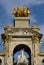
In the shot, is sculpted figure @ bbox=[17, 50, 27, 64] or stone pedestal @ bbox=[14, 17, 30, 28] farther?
stone pedestal @ bbox=[14, 17, 30, 28]

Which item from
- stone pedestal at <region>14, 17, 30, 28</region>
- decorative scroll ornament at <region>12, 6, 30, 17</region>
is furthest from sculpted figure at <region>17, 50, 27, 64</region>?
decorative scroll ornament at <region>12, 6, 30, 17</region>

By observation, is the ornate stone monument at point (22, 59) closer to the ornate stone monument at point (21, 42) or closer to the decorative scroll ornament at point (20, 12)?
the ornate stone monument at point (21, 42)

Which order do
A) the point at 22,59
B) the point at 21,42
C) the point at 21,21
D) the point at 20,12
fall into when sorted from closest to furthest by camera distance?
1. the point at 22,59
2. the point at 21,42
3. the point at 20,12
4. the point at 21,21

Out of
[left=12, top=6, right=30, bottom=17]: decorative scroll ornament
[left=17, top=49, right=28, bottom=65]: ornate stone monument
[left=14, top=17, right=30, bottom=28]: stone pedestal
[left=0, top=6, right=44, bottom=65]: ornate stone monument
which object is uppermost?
[left=12, top=6, right=30, bottom=17]: decorative scroll ornament

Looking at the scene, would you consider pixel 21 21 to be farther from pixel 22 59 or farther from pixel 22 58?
pixel 22 59

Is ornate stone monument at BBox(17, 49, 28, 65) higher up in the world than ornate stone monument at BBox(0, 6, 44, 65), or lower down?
lower down

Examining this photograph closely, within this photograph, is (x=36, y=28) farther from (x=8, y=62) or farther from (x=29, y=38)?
(x=8, y=62)

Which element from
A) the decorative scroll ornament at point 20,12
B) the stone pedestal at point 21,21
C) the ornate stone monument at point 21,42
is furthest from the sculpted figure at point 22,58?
the decorative scroll ornament at point 20,12

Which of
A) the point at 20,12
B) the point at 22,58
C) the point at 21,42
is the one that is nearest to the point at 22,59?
the point at 22,58

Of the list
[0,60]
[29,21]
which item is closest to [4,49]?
[0,60]

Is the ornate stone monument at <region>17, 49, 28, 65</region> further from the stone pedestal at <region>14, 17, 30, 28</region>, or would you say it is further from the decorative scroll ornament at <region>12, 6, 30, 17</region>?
the decorative scroll ornament at <region>12, 6, 30, 17</region>

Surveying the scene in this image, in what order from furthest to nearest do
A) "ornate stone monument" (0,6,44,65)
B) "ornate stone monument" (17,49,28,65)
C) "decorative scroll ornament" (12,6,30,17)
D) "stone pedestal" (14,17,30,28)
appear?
"decorative scroll ornament" (12,6,30,17) → "stone pedestal" (14,17,30,28) → "ornate stone monument" (0,6,44,65) → "ornate stone monument" (17,49,28,65)

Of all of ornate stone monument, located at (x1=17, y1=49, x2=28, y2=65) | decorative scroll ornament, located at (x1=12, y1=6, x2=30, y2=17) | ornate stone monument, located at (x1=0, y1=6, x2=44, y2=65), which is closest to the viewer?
ornate stone monument, located at (x1=17, y1=49, x2=28, y2=65)

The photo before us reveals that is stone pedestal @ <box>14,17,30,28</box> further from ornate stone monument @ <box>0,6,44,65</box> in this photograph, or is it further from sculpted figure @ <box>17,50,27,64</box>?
sculpted figure @ <box>17,50,27,64</box>
